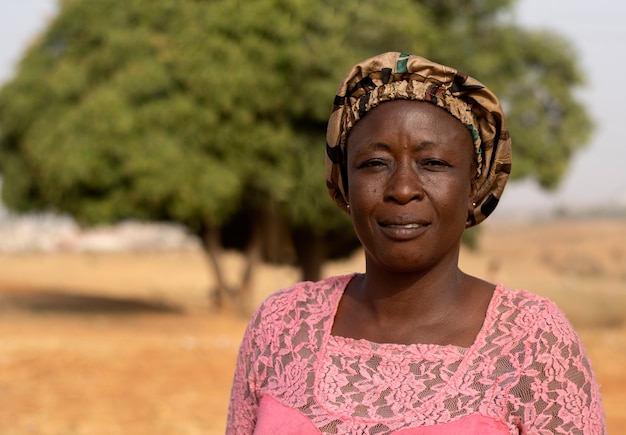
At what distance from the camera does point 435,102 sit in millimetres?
1930

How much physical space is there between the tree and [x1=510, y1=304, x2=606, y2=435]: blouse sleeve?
1159cm

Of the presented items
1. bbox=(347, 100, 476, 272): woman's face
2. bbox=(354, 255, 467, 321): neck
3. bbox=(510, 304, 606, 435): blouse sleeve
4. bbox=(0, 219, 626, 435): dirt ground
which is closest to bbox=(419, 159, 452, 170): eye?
bbox=(347, 100, 476, 272): woman's face

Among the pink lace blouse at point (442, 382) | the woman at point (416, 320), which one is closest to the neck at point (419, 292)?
the woman at point (416, 320)

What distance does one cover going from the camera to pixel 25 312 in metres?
18.8

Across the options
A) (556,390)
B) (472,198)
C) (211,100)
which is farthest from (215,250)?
(556,390)

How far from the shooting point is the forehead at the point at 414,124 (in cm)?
192

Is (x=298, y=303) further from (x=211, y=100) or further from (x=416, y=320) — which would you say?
(x=211, y=100)

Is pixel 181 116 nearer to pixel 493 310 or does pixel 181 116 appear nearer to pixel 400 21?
pixel 400 21

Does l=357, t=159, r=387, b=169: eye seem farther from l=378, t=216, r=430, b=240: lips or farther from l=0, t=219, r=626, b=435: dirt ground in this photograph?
l=0, t=219, r=626, b=435: dirt ground

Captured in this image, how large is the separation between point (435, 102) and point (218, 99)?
38.5 feet

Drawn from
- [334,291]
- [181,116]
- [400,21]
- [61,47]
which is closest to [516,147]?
[400,21]

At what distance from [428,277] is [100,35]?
1402cm

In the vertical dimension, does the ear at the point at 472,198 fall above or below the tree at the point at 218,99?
below

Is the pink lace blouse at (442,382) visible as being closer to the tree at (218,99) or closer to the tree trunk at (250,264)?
the tree at (218,99)
